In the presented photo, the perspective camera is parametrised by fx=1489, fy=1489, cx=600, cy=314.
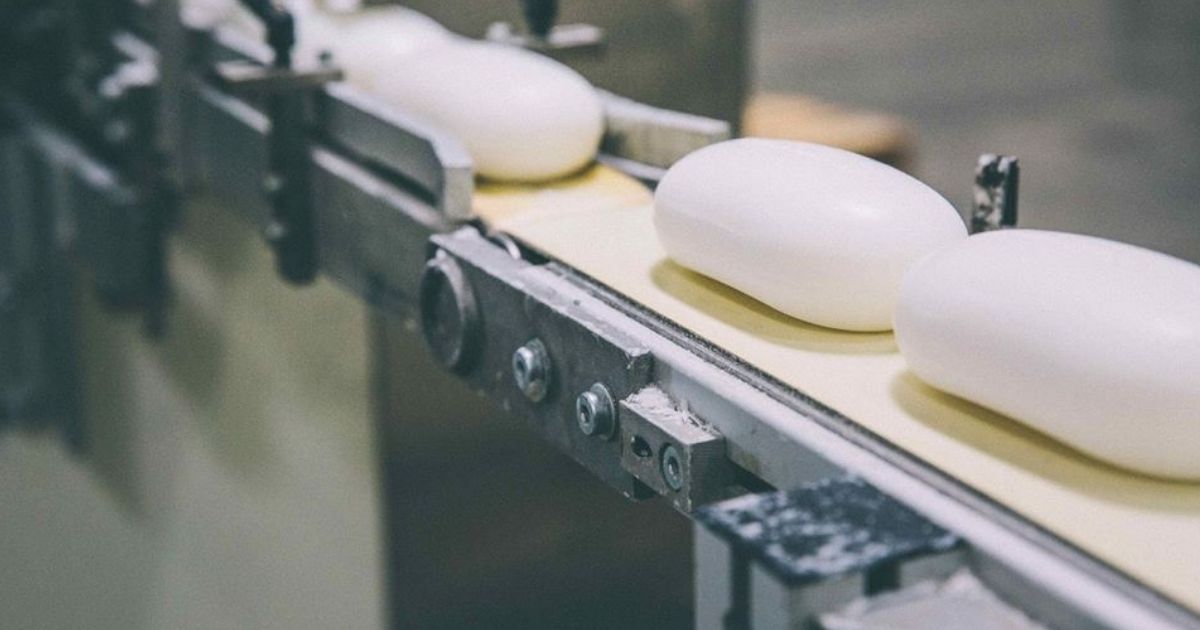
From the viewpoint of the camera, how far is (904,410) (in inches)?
29.9

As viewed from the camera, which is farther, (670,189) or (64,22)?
(64,22)

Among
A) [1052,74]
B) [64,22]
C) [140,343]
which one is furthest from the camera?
[1052,74]

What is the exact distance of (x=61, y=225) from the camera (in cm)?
209

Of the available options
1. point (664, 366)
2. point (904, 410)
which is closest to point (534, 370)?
point (664, 366)

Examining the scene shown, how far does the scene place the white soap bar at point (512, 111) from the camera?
1.18 metres

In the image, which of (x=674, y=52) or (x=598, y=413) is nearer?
(x=598, y=413)

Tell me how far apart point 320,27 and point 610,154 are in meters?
0.44

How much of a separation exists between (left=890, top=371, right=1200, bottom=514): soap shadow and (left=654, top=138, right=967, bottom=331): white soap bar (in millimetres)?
72

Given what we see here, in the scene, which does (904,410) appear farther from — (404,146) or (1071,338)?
(404,146)

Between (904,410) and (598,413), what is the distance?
17 cm

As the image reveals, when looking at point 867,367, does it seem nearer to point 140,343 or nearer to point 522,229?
point 522,229

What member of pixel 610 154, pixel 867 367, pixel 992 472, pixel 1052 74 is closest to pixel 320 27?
pixel 610 154

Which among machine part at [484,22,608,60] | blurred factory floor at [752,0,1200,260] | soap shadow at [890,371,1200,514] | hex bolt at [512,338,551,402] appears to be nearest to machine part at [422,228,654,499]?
hex bolt at [512,338,551,402]

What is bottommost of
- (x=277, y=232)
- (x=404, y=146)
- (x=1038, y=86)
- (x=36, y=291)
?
(x=1038, y=86)
